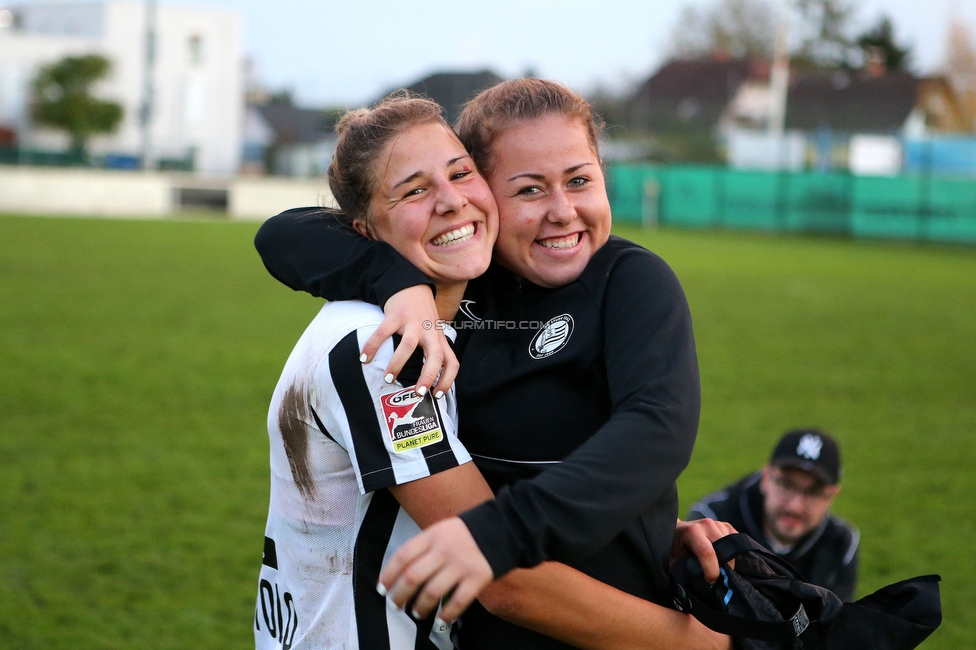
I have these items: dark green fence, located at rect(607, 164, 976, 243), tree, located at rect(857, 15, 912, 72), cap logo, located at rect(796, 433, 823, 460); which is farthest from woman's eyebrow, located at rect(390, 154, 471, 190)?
tree, located at rect(857, 15, 912, 72)

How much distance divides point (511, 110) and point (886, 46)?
231 ft

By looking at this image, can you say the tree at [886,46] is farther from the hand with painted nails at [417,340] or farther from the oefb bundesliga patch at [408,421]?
the oefb bundesliga patch at [408,421]

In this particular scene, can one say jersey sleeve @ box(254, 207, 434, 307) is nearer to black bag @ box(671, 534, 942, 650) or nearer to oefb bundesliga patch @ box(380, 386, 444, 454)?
oefb bundesliga patch @ box(380, 386, 444, 454)

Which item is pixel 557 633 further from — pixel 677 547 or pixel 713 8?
pixel 713 8

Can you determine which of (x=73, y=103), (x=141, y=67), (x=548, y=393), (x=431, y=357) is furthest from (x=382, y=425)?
(x=141, y=67)

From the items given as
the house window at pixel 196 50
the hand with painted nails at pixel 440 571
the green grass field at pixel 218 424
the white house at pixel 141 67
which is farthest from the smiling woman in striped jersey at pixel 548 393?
the house window at pixel 196 50

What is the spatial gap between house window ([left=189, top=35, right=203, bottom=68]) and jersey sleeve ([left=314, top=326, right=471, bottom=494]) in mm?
57773

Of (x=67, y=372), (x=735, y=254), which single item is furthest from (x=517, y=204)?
(x=735, y=254)

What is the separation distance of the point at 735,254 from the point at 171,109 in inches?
1492

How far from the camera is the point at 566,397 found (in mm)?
1901

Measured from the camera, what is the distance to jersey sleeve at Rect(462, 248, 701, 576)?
1478 mm

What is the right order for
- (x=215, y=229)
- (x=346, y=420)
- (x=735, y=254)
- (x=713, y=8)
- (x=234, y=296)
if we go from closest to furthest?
(x=346, y=420) → (x=234, y=296) → (x=735, y=254) → (x=215, y=229) → (x=713, y=8)

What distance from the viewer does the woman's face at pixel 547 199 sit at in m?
2.06

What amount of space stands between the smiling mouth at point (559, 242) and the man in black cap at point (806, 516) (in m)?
2.46
